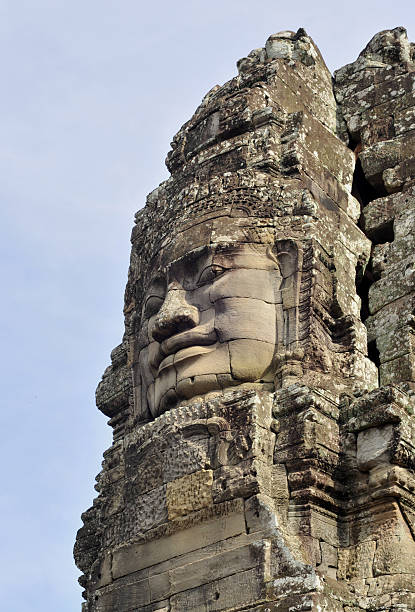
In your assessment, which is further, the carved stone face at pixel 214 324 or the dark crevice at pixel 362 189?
the dark crevice at pixel 362 189

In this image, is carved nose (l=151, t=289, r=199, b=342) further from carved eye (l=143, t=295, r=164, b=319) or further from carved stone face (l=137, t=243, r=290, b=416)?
carved eye (l=143, t=295, r=164, b=319)

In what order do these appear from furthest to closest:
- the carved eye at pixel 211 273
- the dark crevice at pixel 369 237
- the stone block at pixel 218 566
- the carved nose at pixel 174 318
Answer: the dark crevice at pixel 369 237, the carved eye at pixel 211 273, the carved nose at pixel 174 318, the stone block at pixel 218 566

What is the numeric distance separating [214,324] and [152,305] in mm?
1198

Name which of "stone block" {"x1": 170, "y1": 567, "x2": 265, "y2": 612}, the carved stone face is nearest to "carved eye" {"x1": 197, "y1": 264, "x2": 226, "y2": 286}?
the carved stone face

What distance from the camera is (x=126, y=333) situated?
13117mm

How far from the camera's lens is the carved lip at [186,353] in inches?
440

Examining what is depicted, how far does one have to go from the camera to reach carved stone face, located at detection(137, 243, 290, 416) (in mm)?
11062

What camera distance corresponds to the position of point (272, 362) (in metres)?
11.1

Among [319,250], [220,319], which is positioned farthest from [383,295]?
[220,319]

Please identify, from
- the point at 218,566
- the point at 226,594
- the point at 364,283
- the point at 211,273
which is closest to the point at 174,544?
the point at 218,566

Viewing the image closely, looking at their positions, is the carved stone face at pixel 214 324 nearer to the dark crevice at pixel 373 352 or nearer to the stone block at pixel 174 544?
the dark crevice at pixel 373 352

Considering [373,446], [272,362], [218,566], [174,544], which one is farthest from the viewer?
[272,362]

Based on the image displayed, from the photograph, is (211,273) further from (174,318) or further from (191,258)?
(174,318)

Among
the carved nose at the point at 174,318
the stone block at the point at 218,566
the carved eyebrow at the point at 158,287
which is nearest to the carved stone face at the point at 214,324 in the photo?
the carved nose at the point at 174,318
